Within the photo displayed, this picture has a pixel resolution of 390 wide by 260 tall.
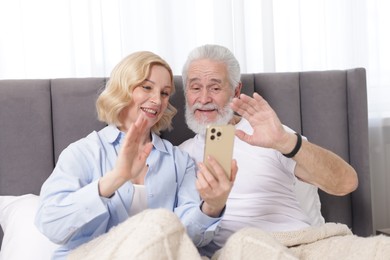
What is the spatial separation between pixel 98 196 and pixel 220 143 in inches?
12.5

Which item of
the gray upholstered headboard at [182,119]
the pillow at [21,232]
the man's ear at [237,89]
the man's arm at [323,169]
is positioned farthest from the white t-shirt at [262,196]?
the pillow at [21,232]

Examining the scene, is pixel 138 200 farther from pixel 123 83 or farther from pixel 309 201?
pixel 309 201

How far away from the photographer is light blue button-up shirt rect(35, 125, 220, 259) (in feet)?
4.19

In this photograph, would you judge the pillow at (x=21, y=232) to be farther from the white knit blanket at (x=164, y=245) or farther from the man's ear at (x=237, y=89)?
the man's ear at (x=237, y=89)

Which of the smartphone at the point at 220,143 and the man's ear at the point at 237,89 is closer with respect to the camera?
the smartphone at the point at 220,143

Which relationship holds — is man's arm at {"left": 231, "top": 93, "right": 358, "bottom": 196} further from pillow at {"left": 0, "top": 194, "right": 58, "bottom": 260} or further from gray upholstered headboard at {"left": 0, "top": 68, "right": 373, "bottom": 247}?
pillow at {"left": 0, "top": 194, "right": 58, "bottom": 260}

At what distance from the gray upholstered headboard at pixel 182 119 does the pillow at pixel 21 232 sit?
0.09 meters

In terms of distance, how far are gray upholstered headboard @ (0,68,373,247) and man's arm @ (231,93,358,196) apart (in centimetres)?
35

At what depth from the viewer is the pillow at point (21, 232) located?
1.51m

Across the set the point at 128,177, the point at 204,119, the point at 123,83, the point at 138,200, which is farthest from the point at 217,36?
the point at 128,177

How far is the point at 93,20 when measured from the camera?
1.96 m

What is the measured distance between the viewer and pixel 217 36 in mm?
2092

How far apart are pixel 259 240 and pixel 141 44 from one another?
1.11 meters

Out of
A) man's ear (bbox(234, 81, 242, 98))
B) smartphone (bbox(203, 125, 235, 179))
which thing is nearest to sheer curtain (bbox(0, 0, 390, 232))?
man's ear (bbox(234, 81, 242, 98))
